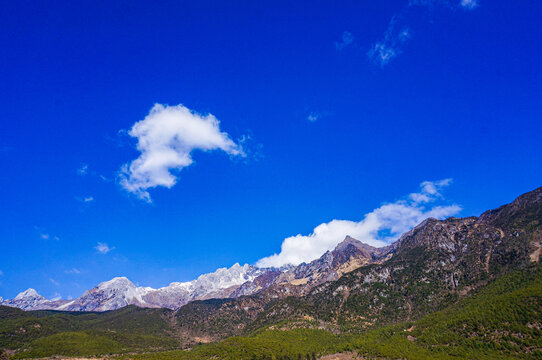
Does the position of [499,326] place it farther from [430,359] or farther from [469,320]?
[430,359]

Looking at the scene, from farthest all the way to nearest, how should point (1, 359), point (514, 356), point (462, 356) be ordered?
point (1, 359) → point (462, 356) → point (514, 356)

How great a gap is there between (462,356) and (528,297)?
179 ft

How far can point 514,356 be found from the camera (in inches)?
6353

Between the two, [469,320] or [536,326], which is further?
[469,320]

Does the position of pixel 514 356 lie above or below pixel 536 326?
below

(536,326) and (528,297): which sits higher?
(528,297)

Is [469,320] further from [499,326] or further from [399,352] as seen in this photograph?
[399,352]

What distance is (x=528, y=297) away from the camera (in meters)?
186

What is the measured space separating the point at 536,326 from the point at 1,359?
310 meters

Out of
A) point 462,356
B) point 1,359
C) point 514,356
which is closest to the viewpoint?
point 514,356

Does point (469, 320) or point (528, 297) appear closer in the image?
point (528, 297)

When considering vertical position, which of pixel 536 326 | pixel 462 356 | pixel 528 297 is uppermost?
pixel 528 297

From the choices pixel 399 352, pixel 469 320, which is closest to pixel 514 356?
pixel 469 320

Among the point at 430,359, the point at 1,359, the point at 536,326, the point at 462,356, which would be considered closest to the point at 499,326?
the point at 536,326
